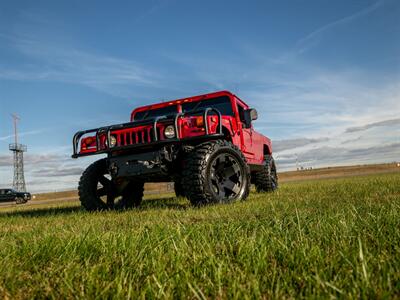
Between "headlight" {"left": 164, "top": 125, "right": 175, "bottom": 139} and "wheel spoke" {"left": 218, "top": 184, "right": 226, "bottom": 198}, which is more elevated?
"headlight" {"left": 164, "top": 125, "right": 175, "bottom": 139}

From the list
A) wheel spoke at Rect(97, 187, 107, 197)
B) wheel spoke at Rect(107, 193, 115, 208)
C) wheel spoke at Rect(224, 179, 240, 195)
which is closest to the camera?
wheel spoke at Rect(224, 179, 240, 195)

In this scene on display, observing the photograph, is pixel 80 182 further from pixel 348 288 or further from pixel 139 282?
pixel 348 288

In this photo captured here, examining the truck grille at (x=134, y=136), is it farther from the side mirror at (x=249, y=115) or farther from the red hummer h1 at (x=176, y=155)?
the side mirror at (x=249, y=115)

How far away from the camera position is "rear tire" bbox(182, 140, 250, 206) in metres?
5.23

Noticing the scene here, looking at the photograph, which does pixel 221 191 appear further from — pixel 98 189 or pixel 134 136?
pixel 98 189

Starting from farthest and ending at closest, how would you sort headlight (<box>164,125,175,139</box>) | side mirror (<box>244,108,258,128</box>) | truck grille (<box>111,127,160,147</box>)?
side mirror (<box>244,108,258,128</box>) → truck grille (<box>111,127,160,147</box>) → headlight (<box>164,125,175,139</box>)

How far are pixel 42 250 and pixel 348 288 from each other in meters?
1.72

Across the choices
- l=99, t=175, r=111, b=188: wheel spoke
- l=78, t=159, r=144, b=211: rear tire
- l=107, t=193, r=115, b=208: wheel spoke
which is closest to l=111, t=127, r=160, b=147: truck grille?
l=78, t=159, r=144, b=211: rear tire

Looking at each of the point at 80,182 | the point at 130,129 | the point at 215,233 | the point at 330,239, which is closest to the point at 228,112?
the point at 130,129

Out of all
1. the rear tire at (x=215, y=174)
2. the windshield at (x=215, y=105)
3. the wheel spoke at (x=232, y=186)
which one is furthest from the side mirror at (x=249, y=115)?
the wheel spoke at (x=232, y=186)

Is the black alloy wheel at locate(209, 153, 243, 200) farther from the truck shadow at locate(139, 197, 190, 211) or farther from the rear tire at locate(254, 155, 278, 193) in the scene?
the rear tire at locate(254, 155, 278, 193)

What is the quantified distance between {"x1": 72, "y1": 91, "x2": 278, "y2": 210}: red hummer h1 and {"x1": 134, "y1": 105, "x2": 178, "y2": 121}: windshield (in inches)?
40.4

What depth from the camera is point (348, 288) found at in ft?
4.03

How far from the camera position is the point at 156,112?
766cm
